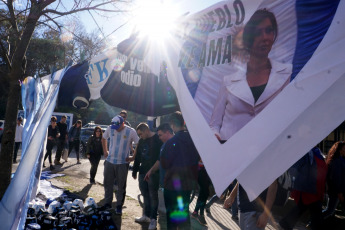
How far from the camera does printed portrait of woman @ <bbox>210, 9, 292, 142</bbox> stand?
1.62 meters

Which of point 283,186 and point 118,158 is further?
point 118,158

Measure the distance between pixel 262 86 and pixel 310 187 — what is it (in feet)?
10.6

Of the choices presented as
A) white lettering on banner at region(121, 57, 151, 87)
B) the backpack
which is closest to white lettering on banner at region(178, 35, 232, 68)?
white lettering on banner at region(121, 57, 151, 87)

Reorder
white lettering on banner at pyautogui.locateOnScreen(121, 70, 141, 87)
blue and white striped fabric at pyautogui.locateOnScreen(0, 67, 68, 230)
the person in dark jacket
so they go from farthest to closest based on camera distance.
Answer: the person in dark jacket
white lettering on banner at pyautogui.locateOnScreen(121, 70, 141, 87)
blue and white striped fabric at pyautogui.locateOnScreen(0, 67, 68, 230)

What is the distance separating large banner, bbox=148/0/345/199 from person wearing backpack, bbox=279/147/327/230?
9.89ft

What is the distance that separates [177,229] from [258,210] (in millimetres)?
1496

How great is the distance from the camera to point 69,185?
7965 millimetres

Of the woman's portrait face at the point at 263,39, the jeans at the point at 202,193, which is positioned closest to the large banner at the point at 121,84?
the woman's portrait face at the point at 263,39

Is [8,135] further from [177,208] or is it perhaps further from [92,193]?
[177,208]

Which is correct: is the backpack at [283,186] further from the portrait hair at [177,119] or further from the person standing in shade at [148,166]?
the person standing in shade at [148,166]

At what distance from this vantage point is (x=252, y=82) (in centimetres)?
174

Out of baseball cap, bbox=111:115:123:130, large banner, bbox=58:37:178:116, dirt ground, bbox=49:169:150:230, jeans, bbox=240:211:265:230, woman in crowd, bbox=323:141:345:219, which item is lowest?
dirt ground, bbox=49:169:150:230

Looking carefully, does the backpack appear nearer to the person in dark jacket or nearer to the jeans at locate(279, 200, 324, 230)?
the jeans at locate(279, 200, 324, 230)

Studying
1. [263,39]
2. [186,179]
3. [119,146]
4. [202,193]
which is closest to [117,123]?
[119,146]
